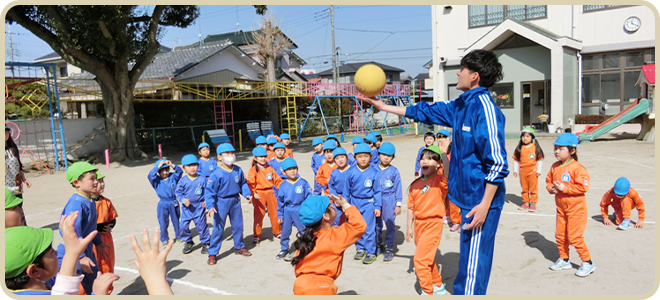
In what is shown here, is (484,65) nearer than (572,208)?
Yes

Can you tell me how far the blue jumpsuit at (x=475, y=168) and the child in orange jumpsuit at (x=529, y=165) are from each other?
17.9ft

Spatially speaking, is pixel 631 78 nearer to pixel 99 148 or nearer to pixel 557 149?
pixel 557 149

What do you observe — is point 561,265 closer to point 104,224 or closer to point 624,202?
point 624,202

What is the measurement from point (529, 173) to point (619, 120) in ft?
48.0

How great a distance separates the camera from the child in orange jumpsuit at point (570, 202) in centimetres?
515

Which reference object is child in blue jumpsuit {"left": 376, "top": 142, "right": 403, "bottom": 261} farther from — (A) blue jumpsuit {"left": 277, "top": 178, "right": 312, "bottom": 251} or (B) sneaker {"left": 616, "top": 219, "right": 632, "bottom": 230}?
(B) sneaker {"left": 616, "top": 219, "right": 632, "bottom": 230}

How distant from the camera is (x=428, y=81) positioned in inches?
1179

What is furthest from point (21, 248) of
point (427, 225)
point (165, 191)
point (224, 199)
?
point (165, 191)

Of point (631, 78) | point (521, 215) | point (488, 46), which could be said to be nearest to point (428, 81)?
point (488, 46)

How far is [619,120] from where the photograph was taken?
1947 cm

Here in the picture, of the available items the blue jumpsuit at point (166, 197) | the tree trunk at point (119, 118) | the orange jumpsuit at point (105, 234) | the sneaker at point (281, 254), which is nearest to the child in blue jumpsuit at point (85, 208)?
the orange jumpsuit at point (105, 234)

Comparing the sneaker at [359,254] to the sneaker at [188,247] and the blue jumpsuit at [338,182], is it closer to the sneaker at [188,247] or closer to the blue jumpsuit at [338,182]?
the blue jumpsuit at [338,182]

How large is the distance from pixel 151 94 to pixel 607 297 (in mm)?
24156

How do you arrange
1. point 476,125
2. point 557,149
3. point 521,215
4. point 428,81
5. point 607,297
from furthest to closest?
point 428,81 → point 521,215 → point 557,149 → point 607,297 → point 476,125
